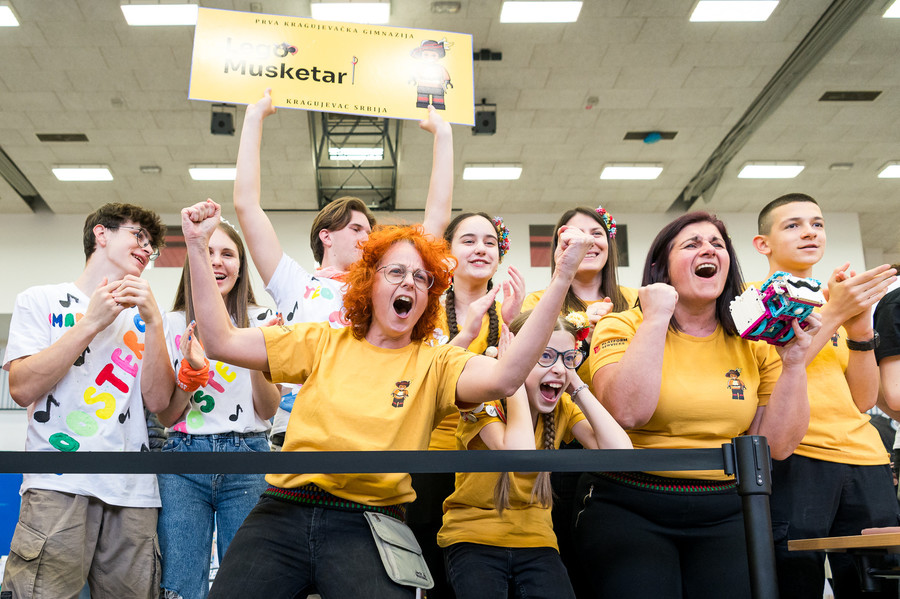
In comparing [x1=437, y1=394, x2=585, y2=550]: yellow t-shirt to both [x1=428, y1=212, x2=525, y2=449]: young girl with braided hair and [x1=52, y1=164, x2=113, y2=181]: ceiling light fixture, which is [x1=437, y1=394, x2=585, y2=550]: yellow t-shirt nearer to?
[x1=428, y1=212, x2=525, y2=449]: young girl with braided hair

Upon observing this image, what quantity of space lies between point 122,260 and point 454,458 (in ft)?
5.52

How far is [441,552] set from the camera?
2.51m

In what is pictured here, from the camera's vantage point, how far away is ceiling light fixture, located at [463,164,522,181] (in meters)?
10.6

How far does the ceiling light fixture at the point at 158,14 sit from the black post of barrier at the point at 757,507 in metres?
6.98

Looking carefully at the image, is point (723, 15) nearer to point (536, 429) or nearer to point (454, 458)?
point (536, 429)

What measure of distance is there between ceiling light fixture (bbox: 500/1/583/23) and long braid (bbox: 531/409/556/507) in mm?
5839

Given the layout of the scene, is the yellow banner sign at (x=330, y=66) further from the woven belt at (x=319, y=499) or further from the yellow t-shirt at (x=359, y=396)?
the woven belt at (x=319, y=499)

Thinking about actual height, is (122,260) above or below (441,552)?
above

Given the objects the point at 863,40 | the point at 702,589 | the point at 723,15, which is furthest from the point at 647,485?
the point at 863,40

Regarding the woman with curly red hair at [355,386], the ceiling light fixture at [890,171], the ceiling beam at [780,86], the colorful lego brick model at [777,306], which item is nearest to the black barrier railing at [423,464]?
the woman with curly red hair at [355,386]

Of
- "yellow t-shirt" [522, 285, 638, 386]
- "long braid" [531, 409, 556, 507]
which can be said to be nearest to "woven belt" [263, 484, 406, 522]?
"long braid" [531, 409, 556, 507]

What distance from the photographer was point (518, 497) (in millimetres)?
2211

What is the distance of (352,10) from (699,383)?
616 centimetres

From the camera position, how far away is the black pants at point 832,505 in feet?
7.44
